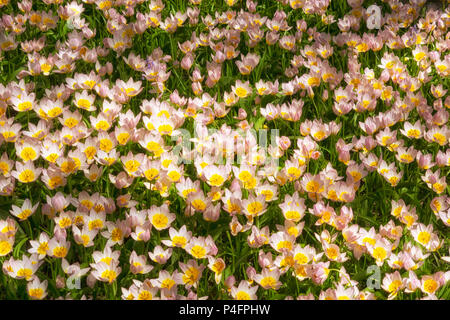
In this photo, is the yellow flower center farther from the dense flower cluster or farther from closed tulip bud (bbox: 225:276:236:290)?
closed tulip bud (bbox: 225:276:236:290)

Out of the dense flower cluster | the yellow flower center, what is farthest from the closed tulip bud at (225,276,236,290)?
the yellow flower center

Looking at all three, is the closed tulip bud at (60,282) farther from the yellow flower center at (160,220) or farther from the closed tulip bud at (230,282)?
the closed tulip bud at (230,282)

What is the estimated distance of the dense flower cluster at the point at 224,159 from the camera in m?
1.95

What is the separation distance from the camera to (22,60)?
3248 mm

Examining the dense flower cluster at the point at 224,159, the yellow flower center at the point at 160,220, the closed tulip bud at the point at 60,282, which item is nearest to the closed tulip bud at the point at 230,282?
the dense flower cluster at the point at 224,159

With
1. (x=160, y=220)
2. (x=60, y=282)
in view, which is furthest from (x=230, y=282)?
(x=60, y=282)

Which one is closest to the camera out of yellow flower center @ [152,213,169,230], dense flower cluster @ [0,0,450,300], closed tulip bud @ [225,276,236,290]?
closed tulip bud @ [225,276,236,290]

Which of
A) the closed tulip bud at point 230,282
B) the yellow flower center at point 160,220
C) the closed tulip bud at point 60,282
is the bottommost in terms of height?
the closed tulip bud at point 230,282

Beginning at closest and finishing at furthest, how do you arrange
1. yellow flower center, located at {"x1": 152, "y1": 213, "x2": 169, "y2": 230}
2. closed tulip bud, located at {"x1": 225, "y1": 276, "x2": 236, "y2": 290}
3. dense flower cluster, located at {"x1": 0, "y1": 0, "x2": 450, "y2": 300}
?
1. closed tulip bud, located at {"x1": 225, "y1": 276, "x2": 236, "y2": 290}
2. dense flower cluster, located at {"x1": 0, "y1": 0, "x2": 450, "y2": 300}
3. yellow flower center, located at {"x1": 152, "y1": 213, "x2": 169, "y2": 230}

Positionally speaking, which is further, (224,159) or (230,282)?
(224,159)

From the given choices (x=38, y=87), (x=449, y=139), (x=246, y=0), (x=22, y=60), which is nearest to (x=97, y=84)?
(x=38, y=87)

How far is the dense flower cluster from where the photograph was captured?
6.40 feet

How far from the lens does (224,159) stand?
2.47 m

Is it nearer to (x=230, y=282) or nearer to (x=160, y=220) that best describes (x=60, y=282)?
(x=160, y=220)
